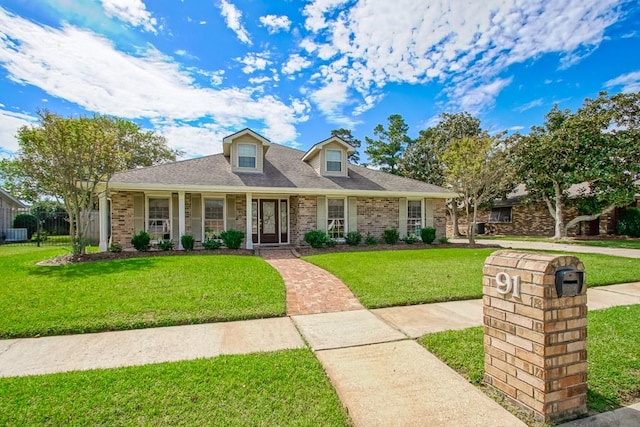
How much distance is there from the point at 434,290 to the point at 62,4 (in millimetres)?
12076

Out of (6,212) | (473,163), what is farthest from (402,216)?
(6,212)

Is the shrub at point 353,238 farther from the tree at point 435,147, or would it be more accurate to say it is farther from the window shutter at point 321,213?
the tree at point 435,147

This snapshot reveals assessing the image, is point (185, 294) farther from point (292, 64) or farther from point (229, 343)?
point (292, 64)

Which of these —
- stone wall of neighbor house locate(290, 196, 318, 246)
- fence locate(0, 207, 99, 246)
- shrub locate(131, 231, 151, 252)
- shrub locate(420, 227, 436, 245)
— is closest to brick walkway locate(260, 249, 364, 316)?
stone wall of neighbor house locate(290, 196, 318, 246)

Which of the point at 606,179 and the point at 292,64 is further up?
the point at 292,64

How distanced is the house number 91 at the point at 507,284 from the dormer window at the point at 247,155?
13.0 metres

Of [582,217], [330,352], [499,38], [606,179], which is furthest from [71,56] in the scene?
[582,217]

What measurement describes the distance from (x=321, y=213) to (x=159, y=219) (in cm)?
682

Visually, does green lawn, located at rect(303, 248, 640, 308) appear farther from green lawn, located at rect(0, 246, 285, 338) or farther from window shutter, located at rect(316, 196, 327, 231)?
window shutter, located at rect(316, 196, 327, 231)

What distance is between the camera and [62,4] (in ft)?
27.7

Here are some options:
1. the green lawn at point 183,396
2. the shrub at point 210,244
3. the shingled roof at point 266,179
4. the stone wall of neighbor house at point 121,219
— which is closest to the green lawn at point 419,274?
the green lawn at point 183,396

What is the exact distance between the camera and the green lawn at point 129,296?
14.9 feet

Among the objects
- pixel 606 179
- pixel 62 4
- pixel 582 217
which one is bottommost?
pixel 582 217

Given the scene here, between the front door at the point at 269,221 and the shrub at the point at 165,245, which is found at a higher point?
the front door at the point at 269,221
